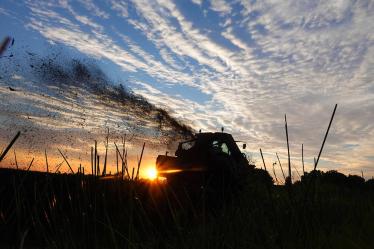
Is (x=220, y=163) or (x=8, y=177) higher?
(x=220, y=163)

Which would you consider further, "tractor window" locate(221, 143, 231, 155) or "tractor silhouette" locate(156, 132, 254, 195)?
"tractor window" locate(221, 143, 231, 155)

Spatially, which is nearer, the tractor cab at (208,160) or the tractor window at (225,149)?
the tractor cab at (208,160)

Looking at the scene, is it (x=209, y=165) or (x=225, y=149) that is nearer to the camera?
(x=209, y=165)

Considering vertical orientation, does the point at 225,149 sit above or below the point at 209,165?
above

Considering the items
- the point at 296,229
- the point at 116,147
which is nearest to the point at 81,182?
the point at 116,147

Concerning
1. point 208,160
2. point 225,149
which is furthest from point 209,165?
point 225,149

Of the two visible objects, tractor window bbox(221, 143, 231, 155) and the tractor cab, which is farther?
tractor window bbox(221, 143, 231, 155)

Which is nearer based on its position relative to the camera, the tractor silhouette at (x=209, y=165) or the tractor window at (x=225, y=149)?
the tractor silhouette at (x=209, y=165)

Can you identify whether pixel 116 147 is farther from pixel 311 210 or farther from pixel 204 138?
pixel 204 138

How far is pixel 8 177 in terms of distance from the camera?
8414 mm

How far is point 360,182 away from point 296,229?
31.6 m

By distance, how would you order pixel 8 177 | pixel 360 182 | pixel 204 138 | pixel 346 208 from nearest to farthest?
pixel 346 208 < pixel 8 177 < pixel 204 138 < pixel 360 182

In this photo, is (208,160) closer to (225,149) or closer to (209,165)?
(209,165)

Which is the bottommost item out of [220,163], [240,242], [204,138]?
[240,242]
